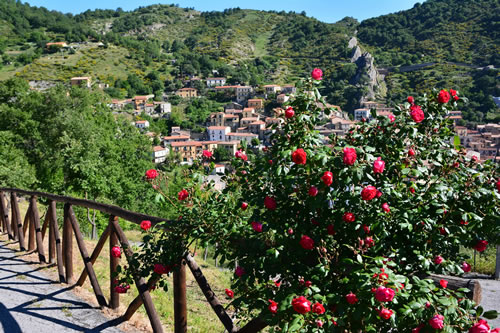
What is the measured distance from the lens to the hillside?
10238 cm

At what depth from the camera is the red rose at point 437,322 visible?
139 centimetres

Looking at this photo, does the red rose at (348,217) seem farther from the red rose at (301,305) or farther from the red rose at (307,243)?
the red rose at (301,305)

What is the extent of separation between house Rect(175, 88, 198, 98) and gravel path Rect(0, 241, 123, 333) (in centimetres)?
10624

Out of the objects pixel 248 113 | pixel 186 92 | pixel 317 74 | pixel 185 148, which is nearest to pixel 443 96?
pixel 317 74

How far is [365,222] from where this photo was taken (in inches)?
68.4

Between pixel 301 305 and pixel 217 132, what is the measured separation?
80.4 meters

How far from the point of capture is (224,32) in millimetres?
172875

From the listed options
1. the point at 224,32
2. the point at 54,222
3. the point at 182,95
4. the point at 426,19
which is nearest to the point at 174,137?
the point at 182,95

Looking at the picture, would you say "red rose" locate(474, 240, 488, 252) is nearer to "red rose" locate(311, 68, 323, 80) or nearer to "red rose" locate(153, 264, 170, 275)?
"red rose" locate(311, 68, 323, 80)

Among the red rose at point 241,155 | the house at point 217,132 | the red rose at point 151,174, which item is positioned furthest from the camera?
the house at point 217,132

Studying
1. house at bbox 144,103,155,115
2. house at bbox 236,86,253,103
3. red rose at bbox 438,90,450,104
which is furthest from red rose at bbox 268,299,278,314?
house at bbox 236,86,253,103

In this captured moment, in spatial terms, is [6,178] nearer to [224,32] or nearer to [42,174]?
[42,174]

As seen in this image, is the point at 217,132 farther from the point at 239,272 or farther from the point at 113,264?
the point at 239,272

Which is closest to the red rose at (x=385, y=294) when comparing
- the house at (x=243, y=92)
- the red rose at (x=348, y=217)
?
the red rose at (x=348, y=217)
